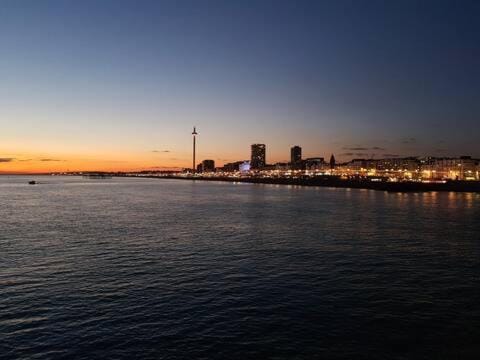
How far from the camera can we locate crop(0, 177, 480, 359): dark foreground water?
50.7 feet

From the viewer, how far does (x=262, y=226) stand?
4984cm

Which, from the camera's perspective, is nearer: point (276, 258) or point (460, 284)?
point (460, 284)

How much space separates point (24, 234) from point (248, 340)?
34737mm

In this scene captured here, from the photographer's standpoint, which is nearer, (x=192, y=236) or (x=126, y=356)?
(x=126, y=356)

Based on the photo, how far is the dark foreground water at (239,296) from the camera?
50.7 feet

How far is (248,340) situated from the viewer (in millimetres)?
15938

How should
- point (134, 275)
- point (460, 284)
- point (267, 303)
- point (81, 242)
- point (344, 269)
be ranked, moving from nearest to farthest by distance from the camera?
point (267, 303), point (460, 284), point (134, 275), point (344, 269), point (81, 242)

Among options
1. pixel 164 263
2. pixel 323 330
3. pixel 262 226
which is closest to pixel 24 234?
pixel 164 263

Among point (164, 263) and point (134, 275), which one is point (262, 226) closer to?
point (164, 263)

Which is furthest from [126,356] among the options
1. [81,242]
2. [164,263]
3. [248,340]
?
[81,242]

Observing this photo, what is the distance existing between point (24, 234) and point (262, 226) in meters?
25.2

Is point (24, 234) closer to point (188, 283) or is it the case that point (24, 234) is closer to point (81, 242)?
point (81, 242)

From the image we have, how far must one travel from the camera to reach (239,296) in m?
21.3

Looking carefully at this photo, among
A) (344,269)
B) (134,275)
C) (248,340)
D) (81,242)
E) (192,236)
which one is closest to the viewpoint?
(248,340)
